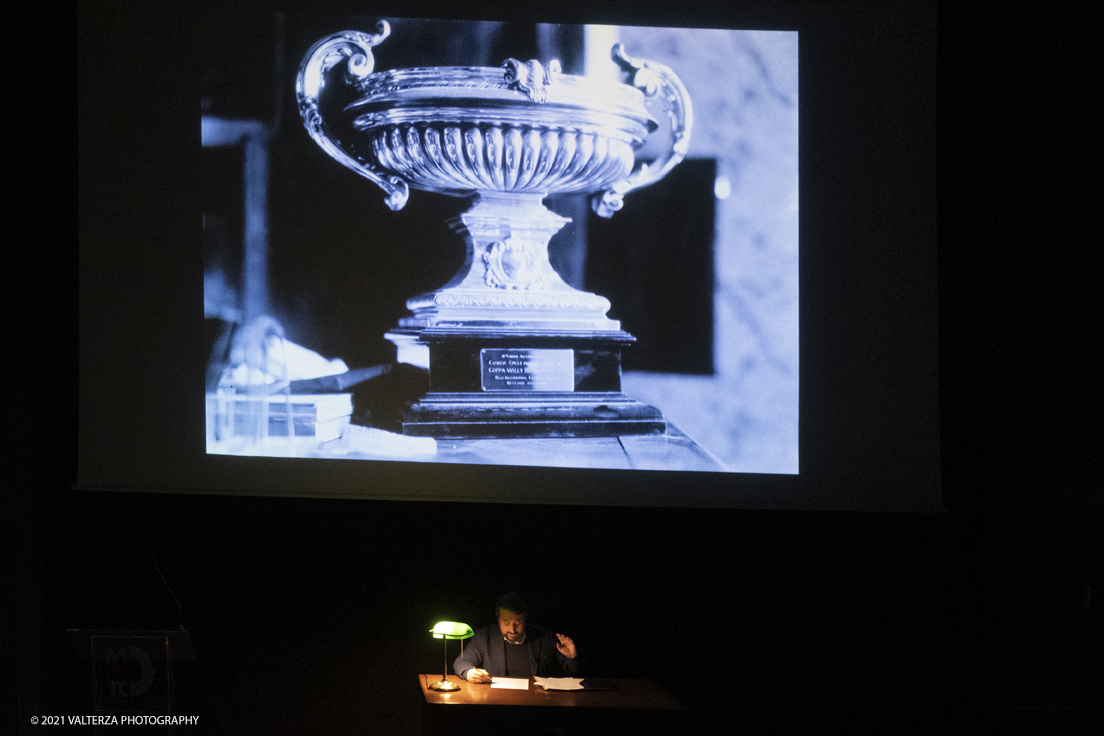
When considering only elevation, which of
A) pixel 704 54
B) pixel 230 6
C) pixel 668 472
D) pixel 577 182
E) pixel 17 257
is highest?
pixel 230 6

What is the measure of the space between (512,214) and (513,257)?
0.17 meters

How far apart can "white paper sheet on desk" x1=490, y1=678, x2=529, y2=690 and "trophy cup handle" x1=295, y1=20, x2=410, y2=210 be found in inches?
73.8

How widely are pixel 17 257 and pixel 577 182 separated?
2368 millimetres

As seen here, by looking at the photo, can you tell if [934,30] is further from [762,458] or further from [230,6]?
[230,6]

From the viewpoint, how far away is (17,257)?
354 cm

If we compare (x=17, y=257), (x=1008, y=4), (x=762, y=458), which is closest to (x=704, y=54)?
(x=1008, y=4)

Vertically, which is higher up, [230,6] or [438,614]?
[230,6]

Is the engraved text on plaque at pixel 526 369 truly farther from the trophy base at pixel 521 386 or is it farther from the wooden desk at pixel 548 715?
the wooden desk at pixel 548 715

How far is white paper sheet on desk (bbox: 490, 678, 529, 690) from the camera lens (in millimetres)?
3082

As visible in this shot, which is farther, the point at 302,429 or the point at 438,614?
the point at 438,614

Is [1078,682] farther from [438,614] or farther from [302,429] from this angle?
[302,429]

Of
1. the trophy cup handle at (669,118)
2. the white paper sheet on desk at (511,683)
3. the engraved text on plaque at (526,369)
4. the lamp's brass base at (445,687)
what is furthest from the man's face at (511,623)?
the trophy cup handle at (669,118)

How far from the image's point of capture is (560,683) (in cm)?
310

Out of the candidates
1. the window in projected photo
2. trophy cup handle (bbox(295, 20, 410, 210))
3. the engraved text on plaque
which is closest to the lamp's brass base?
the window in projected photo
